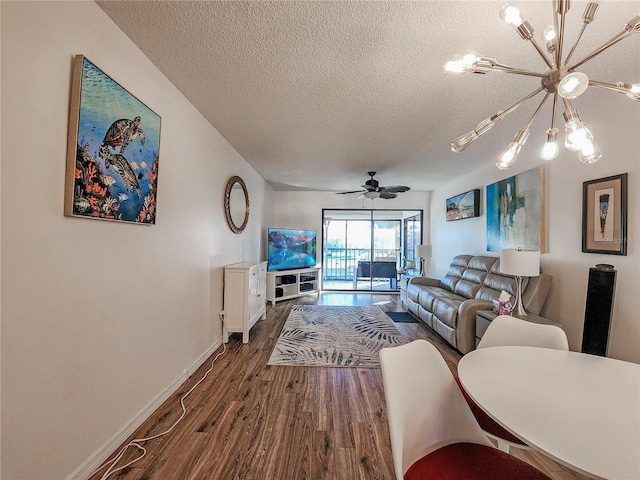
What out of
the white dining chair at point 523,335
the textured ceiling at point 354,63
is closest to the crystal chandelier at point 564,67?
the textured ceiling at point 354,63

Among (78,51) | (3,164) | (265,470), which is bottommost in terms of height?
(265,470)

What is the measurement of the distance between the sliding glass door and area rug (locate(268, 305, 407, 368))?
1926mm

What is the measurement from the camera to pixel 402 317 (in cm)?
438

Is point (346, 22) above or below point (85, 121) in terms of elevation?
above

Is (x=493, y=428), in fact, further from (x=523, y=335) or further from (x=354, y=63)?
(x=354, y=63)

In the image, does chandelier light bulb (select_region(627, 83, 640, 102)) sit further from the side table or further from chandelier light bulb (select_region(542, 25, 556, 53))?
the side table

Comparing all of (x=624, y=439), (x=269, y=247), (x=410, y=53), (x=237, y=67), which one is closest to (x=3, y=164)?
(x=237, y=67)

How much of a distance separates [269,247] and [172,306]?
3213 mm

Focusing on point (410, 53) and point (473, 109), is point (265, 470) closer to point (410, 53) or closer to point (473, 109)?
point (410, 53)

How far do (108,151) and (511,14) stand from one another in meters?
1.84

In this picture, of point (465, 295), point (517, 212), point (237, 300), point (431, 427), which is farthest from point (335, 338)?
point (517, 212)

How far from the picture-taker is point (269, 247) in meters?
5.29

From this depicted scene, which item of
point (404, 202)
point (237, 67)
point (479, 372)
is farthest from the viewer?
point (404, 202)

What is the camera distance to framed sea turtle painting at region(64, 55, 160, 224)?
48.2 inches
